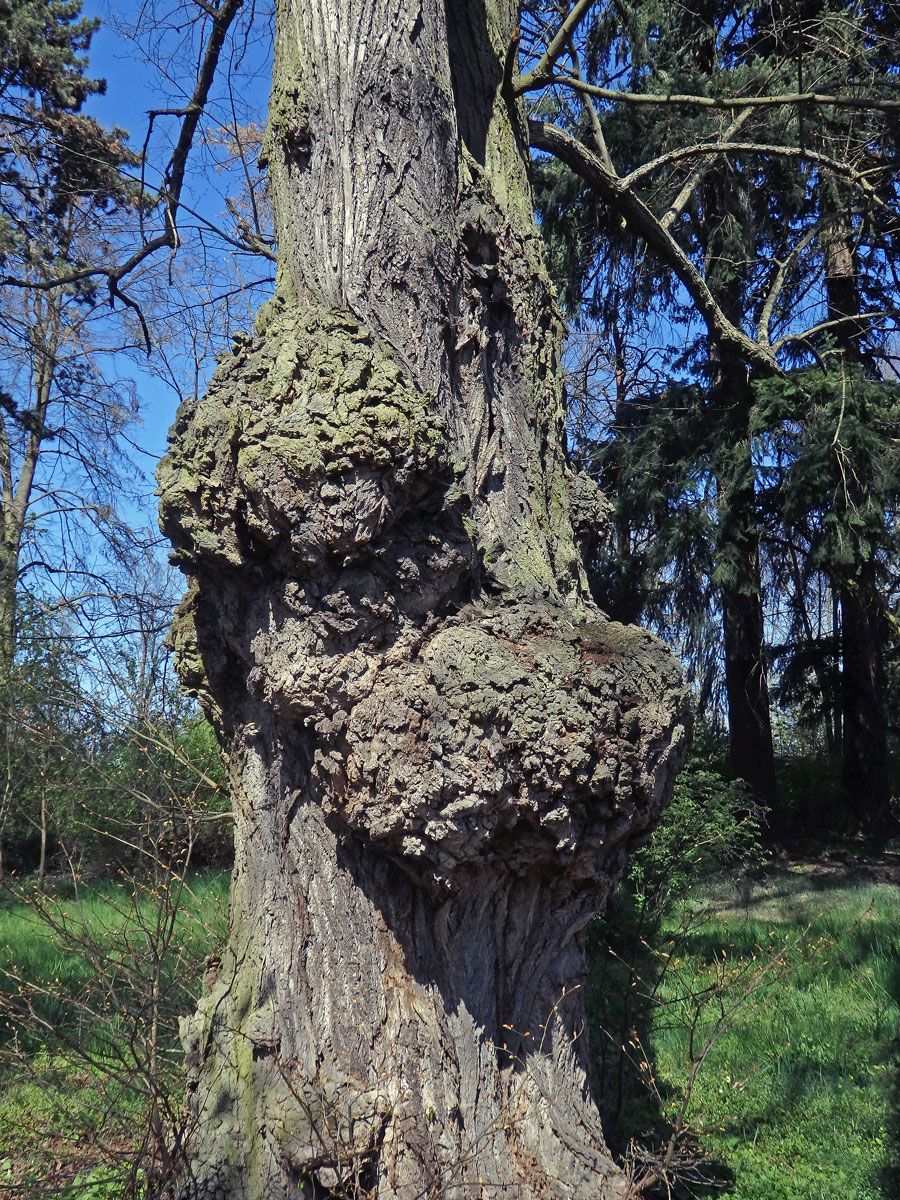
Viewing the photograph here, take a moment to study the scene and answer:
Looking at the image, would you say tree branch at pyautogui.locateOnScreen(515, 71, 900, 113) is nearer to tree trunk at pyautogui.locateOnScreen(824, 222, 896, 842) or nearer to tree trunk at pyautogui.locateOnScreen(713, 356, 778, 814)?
Answer: tree trunk at pyautogui.locateOnScreen(713, 356, 778, 814)

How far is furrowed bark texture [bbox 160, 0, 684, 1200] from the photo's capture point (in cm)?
248

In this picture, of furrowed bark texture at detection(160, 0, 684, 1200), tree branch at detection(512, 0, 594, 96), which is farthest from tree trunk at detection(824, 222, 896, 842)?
furrowed bark texture at detection(160, 0, 684, 1200)

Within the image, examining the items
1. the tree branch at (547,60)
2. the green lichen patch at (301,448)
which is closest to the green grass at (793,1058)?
the green lichen patch at (301,448)

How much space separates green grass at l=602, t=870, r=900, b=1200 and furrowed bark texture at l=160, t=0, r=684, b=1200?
3.43 ft

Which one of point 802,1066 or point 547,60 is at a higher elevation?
point 547,60

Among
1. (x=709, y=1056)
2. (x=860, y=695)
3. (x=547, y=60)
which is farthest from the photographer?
(x=860, y=695)

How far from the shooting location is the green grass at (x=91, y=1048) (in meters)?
3.11

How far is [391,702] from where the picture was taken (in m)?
2.51

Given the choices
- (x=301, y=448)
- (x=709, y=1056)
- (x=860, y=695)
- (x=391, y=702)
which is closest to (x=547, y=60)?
(x=301, y=448)

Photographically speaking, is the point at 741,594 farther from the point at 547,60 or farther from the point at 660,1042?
the point at 547,60

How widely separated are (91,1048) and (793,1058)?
3647mm

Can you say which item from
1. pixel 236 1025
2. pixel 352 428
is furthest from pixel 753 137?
pixel 236 1025

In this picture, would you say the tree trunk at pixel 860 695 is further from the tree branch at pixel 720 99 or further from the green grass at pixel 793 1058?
the tree branch at pixel 720 99

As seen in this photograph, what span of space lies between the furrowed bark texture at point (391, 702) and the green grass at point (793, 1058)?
1.04m
